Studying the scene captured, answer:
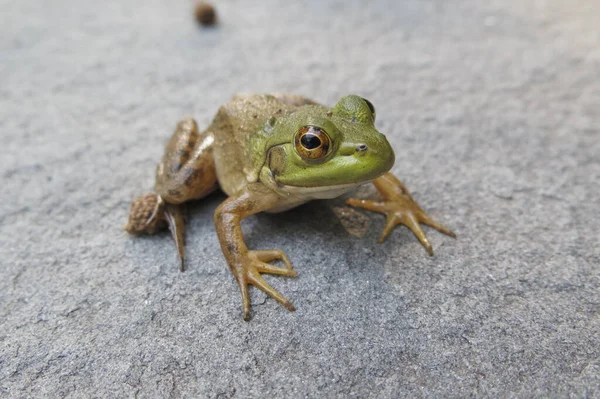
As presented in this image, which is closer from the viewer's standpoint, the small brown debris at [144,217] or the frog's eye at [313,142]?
the frog's eye at [313,142]

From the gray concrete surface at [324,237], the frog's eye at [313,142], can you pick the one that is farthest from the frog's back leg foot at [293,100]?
the frog's eye at [313,142]

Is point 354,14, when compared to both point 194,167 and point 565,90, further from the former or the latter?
point 194,167

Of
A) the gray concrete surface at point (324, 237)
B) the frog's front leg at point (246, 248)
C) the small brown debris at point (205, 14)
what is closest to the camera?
the gray concrete surface at point (324, 237)

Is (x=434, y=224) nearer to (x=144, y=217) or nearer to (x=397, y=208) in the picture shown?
(x=397, y=208)

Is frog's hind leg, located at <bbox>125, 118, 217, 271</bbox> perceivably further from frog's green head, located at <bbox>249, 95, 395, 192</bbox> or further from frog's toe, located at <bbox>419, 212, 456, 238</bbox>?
frog's toe, located at <bbox>419, 212, 456, 238</bbox>

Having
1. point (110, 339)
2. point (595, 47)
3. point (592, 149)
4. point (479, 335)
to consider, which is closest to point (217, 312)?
point (110, 339)

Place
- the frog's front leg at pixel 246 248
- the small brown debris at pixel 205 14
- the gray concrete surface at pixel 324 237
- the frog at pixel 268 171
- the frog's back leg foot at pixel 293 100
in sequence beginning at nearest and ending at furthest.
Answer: the gray concrete surface at pixel 324 237
the frog at pixel 268 171
the frog's front leg at pixel 246 248
the frog's back leg foot at pixel 293 100
the small brown debris at pixel 205 14

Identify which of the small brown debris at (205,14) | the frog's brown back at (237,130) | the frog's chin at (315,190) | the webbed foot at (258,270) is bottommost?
the webbed foot at (258,270)

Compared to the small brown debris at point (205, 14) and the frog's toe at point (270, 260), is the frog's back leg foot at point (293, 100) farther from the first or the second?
the small brown debris at point (205, 14)
